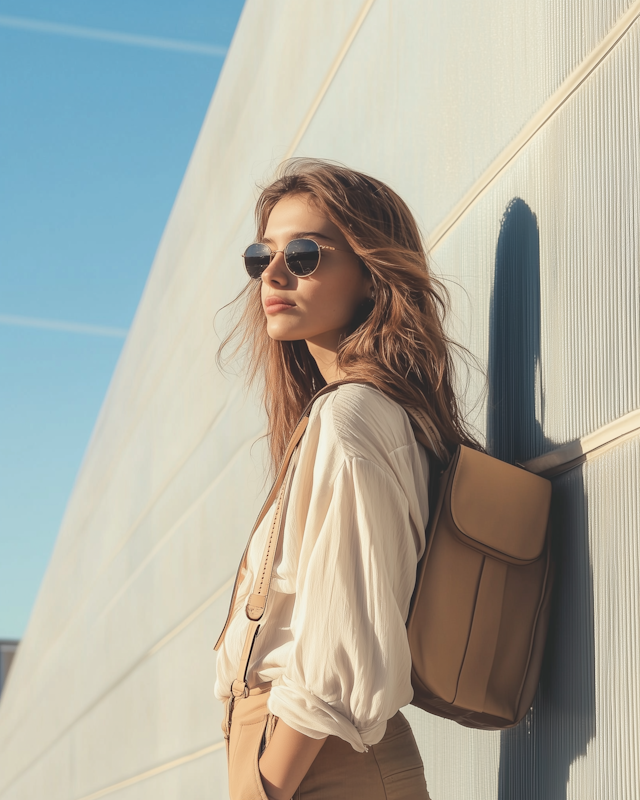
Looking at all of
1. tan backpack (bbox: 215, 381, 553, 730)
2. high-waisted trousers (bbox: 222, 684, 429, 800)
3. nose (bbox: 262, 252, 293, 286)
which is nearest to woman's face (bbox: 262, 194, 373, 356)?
nose (bbox: 262, 252, 293, 286)

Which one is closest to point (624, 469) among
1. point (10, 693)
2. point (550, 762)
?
point (550, 762)

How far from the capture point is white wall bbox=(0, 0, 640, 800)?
4.34ft

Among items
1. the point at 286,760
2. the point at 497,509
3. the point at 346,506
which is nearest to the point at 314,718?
the point at 286,760

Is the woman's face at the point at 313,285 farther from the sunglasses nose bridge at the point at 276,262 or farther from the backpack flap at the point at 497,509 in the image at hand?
the backpack flap at the point at 497,509

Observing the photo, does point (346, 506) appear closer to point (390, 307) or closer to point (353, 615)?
point (353, 615)

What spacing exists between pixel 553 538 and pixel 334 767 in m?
Answer: 0.50

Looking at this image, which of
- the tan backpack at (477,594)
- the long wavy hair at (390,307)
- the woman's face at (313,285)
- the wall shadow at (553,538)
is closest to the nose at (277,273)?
the woman's face at (313,285)

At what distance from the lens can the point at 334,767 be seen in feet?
4.40

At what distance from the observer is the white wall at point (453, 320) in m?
1.32

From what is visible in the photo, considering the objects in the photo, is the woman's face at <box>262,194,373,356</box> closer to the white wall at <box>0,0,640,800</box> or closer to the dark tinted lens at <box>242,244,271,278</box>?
the dark tinted lens at <box>242,244,271,278</box>

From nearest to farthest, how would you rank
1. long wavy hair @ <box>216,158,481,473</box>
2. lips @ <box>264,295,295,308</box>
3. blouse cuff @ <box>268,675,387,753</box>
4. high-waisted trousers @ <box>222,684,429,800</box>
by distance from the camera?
blouse cuff @ <box>268,675,387,753</box> → high-waisted trousers @ <box>222,684,429,800</box> → long wavy hair @ <box>216,158,481,473</box> → lips @ <box>264,295,295,308</box>

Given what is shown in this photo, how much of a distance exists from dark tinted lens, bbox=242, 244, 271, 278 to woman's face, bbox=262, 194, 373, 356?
18 millimetres

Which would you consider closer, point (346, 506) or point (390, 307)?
point (346, 506)

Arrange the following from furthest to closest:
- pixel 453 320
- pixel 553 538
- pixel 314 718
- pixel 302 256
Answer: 1. pixel 453 320
2. pixel 302 256
3. pixel 553 538
4. pixel 314 718
